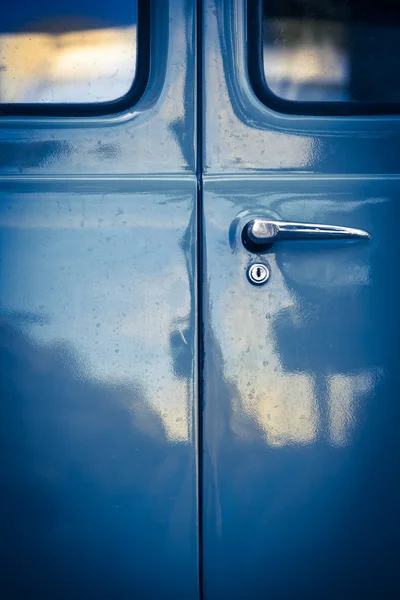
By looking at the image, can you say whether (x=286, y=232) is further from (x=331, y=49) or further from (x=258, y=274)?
(x=331, y=49)

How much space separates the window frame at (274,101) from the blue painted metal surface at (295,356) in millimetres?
19

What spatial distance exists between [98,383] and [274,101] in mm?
686

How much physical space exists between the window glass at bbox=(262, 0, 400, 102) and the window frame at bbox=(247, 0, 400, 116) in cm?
1

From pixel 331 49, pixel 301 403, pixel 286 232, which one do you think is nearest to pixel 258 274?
pixel 286 232

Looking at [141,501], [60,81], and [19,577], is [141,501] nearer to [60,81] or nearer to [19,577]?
[19,577]

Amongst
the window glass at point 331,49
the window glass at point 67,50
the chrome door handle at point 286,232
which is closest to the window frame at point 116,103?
the window glass at point 67,50

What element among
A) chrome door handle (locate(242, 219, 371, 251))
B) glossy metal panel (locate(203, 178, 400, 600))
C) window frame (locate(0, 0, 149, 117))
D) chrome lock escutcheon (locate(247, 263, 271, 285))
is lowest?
glossy metal panel (locate(203, 178, 400, 600))

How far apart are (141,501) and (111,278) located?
45cm

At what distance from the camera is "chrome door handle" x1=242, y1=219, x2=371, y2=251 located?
0.85 metres

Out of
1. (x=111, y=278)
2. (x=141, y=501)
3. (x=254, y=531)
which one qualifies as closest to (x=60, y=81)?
(x=111, y=278)

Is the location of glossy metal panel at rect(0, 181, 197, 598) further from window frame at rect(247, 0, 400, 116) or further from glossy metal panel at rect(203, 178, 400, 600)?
window frame at rect(247, 0, 400, 116)

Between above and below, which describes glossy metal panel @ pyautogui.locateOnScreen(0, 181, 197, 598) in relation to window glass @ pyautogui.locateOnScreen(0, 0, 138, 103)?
below

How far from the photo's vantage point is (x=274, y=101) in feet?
3.02

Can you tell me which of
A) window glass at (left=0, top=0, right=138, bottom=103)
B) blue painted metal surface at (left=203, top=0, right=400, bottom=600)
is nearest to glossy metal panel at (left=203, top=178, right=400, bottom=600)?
blue painted metal surface at (left=203, top=0, right=400, bottom=600)
